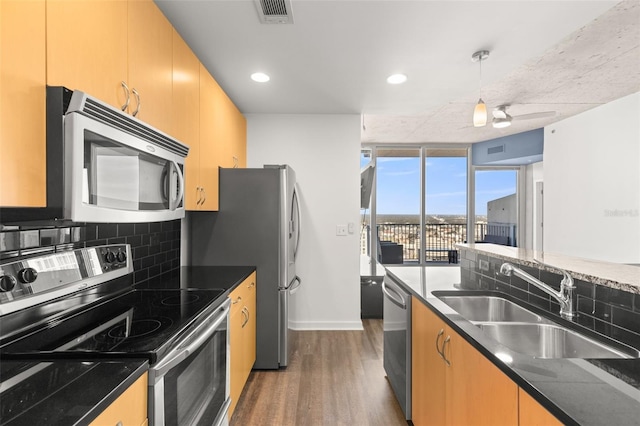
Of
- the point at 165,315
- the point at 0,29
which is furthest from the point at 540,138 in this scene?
the point at 0,29

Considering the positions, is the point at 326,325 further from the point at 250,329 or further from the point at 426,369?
the point at 426,369

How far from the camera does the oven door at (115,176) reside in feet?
3.22

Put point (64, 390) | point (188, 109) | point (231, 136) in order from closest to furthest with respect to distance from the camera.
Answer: point (64, 390), point (188, 109), point (231, 136)

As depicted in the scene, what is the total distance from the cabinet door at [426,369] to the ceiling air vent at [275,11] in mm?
1745

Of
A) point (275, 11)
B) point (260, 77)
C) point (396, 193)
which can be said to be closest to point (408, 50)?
point (275, 11)

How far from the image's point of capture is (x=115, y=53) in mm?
1297

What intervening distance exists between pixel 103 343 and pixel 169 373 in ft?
0.80

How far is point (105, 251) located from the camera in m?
1.64

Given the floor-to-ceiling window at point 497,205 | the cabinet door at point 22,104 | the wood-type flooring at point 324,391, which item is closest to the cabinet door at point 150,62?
the cabinet door at point 22,104

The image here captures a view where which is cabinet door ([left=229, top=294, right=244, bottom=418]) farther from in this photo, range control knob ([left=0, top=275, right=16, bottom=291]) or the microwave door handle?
range control knob ([left=0, top=275, right=16, bottom=291])

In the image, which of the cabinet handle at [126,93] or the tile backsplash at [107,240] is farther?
the cabinet handle at [126,93]

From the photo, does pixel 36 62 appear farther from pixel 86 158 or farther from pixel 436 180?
pixel 436 180

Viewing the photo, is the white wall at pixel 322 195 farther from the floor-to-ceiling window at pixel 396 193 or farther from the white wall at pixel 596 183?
the white wall at pixel 596 183

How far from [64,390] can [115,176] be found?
73cm
